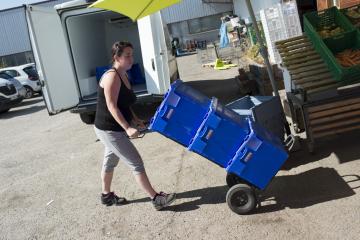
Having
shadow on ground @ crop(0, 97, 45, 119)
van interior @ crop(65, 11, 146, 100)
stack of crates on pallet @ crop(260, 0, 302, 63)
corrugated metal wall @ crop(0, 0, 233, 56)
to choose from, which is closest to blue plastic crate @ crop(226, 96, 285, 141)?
stack of crates on pallet @ crop(260, 0, 302, 63)

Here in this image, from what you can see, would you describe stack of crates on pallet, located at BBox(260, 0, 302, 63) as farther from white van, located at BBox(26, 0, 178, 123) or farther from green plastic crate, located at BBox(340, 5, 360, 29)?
green plastic crate, located at BBox(340, 5, 360, 29)

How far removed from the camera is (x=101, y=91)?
4.76 m

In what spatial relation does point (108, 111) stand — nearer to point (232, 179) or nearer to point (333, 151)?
point (232, 179)

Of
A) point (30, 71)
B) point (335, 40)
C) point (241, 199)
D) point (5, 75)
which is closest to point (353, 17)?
point (335, 40)

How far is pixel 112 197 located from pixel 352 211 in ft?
9.00

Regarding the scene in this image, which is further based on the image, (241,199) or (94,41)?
(94,41)

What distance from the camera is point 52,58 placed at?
8.92m

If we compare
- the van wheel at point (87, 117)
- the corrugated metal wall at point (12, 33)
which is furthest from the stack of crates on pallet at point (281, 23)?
the corrugated metal wall at point (12, 33)

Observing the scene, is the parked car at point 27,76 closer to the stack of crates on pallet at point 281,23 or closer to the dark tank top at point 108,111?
the stack of crates on pallet at point 281,23

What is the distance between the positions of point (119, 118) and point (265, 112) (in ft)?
6.16

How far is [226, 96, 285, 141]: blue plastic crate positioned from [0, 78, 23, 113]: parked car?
40.4 feet

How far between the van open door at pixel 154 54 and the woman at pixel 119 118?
3.66 meters

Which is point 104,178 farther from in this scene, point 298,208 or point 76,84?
point 76,84

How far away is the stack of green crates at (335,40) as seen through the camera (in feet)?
17.7
